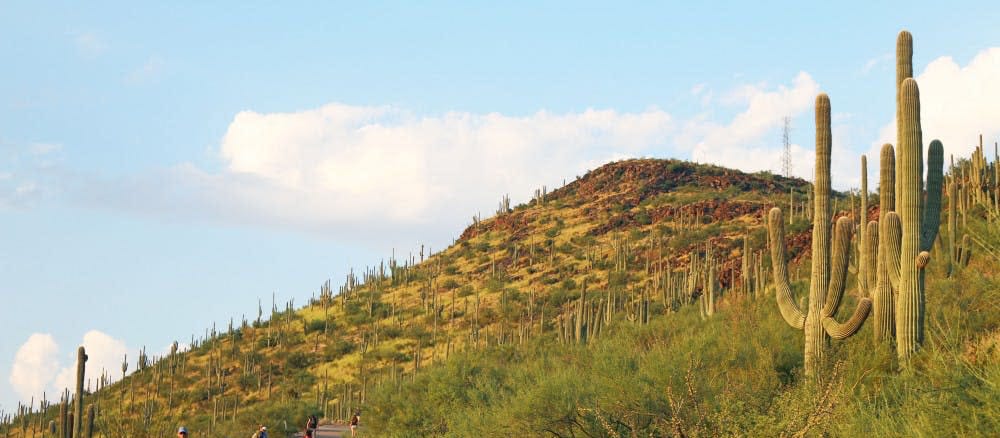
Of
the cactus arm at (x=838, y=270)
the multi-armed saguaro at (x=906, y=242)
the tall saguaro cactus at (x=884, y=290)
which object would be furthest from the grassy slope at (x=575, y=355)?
the cactus arm at (x=838, y=270)

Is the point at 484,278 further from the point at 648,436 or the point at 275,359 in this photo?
the point at 648,436

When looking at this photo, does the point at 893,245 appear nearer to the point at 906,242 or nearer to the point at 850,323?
the point at 906,242

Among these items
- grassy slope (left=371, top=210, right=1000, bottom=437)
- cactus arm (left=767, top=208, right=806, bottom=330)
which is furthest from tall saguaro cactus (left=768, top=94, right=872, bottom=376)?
grassy slope (left=371, top=210, right=1000, bottom=437)

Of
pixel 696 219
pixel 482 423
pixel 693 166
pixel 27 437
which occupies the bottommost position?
pixel 27 437

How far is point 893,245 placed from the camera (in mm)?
18641

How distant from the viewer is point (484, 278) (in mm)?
69250

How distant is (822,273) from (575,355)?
13.0 metres

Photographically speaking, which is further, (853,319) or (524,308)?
(524,308)

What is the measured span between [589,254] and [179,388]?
972 inches

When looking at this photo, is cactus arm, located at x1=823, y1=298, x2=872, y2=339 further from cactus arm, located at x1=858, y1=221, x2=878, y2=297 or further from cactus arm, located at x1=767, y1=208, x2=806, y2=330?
cactus arm, located at x1=858, y1=221, x2=878, y2=297

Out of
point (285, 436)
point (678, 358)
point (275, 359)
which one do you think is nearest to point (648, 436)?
point (678, 358)

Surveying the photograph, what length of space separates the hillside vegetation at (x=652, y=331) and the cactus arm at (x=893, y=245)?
36 mm

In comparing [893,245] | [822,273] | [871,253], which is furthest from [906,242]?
[871,253]

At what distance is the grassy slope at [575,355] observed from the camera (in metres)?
16.4
